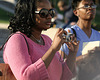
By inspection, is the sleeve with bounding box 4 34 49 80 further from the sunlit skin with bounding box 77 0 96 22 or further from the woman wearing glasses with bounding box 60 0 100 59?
the sunlit skin with bounding box 77 0 96 22

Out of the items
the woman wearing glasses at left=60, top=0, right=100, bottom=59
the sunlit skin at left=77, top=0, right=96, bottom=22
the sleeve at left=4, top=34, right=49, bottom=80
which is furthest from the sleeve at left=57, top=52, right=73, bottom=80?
the sunlit skin at left=77, top=0, right=96, bottom=22

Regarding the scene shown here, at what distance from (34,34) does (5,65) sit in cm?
44

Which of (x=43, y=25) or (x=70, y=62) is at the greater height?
(x=43, y=25)

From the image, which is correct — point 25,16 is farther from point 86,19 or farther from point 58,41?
point 86,19

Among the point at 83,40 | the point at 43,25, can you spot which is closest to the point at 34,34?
the point at 43,25

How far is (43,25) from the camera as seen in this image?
2.27m

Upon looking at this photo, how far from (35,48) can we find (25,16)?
333 millimetres

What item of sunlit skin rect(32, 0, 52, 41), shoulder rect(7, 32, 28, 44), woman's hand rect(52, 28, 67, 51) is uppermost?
sunlit skin rect(32, 0, 52, 41)

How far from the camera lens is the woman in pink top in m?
1.99

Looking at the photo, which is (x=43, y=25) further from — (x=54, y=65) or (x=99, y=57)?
(x=99, y=57)

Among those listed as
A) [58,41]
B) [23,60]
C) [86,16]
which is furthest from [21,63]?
[86,16]

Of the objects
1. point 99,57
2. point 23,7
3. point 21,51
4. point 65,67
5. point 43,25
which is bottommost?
point 65,67

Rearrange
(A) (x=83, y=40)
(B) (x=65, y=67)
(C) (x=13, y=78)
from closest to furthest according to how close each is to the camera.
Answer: (C) (x=13, y=78)
(B) (x=65, y=67)
(A) (x=83, y=40)

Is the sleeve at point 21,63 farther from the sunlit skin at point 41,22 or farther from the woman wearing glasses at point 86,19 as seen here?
the woman wearing glasses at point 86,19
